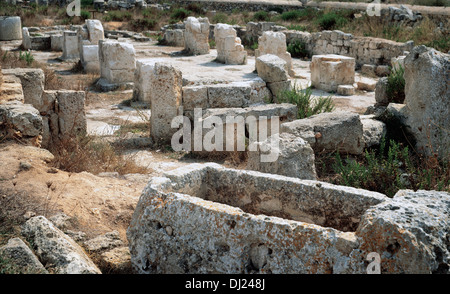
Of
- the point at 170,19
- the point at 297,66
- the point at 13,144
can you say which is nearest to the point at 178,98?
the point at 13,144

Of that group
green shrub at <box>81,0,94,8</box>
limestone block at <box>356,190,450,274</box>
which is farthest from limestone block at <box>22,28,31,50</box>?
limestone block at <box>356,190,450,274</box>

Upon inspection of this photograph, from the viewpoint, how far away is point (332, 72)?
12.4 m

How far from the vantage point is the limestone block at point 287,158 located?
18.0 feet

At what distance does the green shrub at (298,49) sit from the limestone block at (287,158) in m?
12.2

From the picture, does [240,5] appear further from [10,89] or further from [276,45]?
[10,89]

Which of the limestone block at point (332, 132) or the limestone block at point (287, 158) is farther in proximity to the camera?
the limestone block at point (332, 132)

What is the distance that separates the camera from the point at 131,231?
3500 millimetres

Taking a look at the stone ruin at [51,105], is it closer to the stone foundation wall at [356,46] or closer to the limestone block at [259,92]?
the limestone block at [259,92]

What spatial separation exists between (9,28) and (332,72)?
46.7 ft

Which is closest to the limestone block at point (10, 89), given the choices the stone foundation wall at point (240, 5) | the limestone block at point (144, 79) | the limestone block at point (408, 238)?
the limestone block at point (144, 79)

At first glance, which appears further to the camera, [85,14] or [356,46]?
[85,14]

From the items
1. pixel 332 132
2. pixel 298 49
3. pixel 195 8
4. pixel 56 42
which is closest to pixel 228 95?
pixel 332 132

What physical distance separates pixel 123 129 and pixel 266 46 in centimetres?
669

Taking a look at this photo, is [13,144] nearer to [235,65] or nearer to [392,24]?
[235,65]
